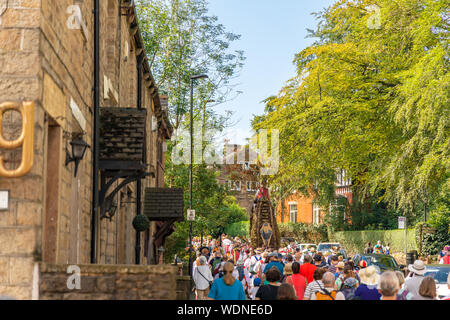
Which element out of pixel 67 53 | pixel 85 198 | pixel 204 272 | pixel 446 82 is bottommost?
pixel 204 272

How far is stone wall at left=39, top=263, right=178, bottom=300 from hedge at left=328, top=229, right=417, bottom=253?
114ft

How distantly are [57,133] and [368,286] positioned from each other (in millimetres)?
4762

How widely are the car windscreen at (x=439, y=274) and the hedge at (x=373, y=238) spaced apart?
2513cm

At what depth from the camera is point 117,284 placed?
7457 mm

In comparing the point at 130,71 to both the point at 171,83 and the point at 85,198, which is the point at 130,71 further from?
the point at 171,83

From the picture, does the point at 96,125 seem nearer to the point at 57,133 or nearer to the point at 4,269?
the point at 57,133

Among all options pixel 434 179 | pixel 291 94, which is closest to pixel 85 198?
pixel 434 179

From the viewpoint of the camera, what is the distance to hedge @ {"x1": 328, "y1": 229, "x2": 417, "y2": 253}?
4178 centimetres

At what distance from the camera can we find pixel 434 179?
74.3 ft

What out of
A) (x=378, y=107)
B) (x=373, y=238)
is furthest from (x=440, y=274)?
(x=373, y=238)

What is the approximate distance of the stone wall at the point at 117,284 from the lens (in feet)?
24.3

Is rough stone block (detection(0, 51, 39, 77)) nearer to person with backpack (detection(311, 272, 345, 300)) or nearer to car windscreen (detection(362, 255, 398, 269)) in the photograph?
person with backpack (detection(311, 272, 345, 300))

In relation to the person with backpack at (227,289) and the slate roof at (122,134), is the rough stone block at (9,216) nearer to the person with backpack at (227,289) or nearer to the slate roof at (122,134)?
the person with backpack at (227,289)
